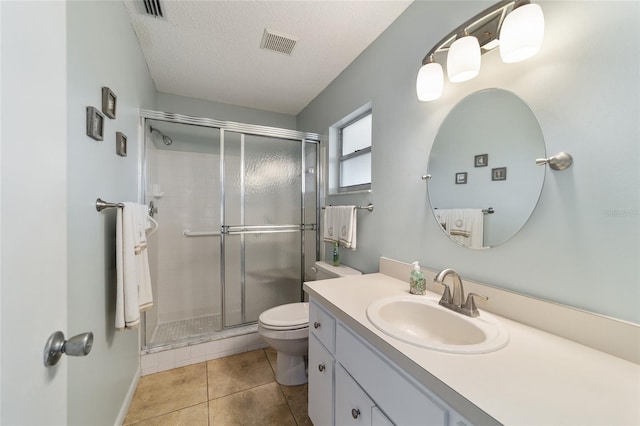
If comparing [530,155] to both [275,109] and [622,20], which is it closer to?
[622,20]

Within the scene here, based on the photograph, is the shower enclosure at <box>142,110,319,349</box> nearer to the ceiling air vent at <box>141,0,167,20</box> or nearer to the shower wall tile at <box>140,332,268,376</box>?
the shower wall tile at <box>140,332,268,376</box>

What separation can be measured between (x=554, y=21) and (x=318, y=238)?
2085mm

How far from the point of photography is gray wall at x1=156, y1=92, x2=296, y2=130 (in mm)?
2473

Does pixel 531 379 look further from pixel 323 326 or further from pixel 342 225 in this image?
pixel 342 225

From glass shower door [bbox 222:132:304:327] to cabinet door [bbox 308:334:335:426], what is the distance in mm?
1199

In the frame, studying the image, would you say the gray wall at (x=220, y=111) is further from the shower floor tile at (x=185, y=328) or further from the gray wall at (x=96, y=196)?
the shower floor tile at (x=185, y=328)

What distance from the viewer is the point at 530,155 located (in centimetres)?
88

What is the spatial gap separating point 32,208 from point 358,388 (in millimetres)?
1040

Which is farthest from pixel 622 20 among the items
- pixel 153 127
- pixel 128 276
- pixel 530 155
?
pixel 153 127

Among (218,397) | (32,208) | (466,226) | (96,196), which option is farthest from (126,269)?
(466,226)

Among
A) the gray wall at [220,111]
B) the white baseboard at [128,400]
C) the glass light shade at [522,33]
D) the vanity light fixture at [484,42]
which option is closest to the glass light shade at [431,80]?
the vanity light fixture at [484,42]

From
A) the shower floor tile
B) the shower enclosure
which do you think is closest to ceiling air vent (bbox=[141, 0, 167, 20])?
the shower enclosure

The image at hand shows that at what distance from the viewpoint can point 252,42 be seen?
1.70m

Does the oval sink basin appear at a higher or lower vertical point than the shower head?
lower
